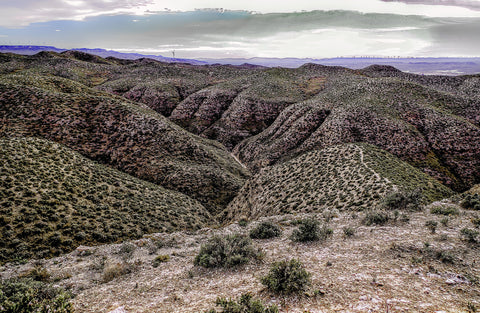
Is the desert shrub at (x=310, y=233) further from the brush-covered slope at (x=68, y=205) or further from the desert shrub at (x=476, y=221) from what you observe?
the brush-covered slope at (x=68, y=205)

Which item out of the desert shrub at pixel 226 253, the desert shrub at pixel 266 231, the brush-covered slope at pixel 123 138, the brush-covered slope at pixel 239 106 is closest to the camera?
the desert shrub at pixel 226 253

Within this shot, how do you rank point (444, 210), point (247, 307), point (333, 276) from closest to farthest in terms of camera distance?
1. point (247, 307)
2. point (333, 276)
3. point (444, 210)

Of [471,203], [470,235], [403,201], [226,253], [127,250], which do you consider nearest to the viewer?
[470,235]

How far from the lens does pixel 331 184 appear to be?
22.0m

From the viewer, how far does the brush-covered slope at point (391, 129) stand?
34156 mm

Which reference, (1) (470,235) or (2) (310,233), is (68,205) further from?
(1) (470,235)

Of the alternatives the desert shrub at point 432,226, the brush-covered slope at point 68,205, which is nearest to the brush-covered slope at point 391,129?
the brush-covered slope at point 68,205

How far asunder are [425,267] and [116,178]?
27.3 m

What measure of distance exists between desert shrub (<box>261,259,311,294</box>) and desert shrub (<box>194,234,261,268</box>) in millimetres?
2324

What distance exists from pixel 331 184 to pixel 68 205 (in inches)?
870

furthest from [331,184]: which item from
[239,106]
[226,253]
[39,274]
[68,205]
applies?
[239,106]

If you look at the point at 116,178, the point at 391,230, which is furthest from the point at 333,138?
the point at 116,178

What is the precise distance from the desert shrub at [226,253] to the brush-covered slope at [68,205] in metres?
10.5

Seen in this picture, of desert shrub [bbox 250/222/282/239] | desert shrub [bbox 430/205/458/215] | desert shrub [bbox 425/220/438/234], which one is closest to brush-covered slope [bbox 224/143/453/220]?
desert shrub [bbox 430/205/458/215]
